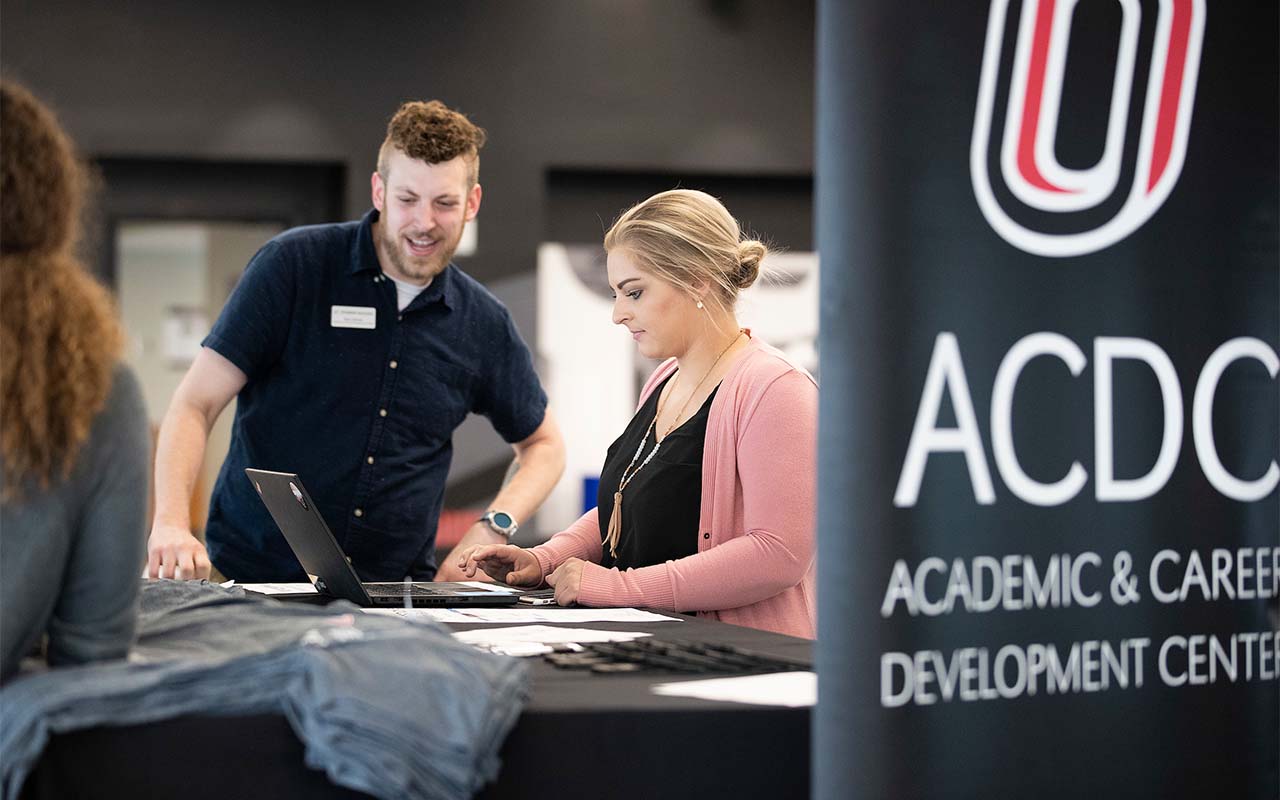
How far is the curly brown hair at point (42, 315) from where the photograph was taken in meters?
Answer: 1.29

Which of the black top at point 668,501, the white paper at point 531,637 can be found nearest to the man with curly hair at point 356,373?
the black top at point 668,501

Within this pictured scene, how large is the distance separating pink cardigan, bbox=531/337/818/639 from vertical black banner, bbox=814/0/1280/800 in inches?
33.2

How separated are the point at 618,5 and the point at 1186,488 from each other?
200 inches

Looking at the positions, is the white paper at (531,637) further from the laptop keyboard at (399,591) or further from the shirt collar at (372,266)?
the shirt collar at (372,266)

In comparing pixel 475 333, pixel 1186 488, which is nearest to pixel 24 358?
pixel 1186 488

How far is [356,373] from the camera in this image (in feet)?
10.3

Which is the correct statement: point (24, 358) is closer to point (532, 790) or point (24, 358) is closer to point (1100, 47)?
point (532, 790)

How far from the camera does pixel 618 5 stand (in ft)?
20.1

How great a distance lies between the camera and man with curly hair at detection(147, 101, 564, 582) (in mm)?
3066

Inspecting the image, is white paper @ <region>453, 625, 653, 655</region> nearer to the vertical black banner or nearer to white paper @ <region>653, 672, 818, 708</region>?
white paper @ <region>653, 672, 818, 708</region>

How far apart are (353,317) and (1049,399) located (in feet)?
6.78

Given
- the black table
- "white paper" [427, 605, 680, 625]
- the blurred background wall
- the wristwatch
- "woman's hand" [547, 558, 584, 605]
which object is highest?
the blurred background wall

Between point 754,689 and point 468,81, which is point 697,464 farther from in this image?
point 468,81

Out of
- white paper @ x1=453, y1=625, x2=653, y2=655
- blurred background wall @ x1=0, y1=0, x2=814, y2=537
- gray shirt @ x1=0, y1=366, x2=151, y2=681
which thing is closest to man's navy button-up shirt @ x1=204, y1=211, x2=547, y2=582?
white paper @ x1=453, y1=625, x2=653, y2=655
